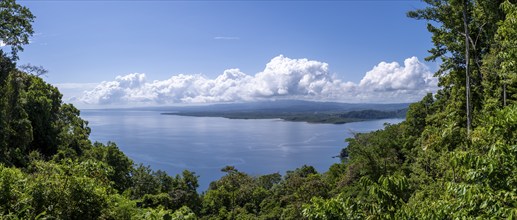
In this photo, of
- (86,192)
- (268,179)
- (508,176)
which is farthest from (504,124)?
(268,179)

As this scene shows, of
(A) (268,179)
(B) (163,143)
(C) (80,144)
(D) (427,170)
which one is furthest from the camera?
(B) (163,143)

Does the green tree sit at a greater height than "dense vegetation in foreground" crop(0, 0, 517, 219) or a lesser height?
greater

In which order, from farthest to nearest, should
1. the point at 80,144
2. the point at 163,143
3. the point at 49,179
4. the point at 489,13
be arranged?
1. the point at 163,143
2. the point at 80,144
3. the point at 489,13
4. the point at 49,179

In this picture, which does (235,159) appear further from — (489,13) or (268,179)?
(489,13)

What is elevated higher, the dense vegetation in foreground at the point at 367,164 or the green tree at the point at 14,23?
the green tree at the point at 14,23

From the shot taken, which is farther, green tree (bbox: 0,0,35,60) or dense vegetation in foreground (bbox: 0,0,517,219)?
green tree (bbox: 0,0,35,60)

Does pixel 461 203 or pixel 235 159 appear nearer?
pixel 461 203

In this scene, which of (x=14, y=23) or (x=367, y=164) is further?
(x=367, y=164)

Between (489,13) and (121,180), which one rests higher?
(489,13)
